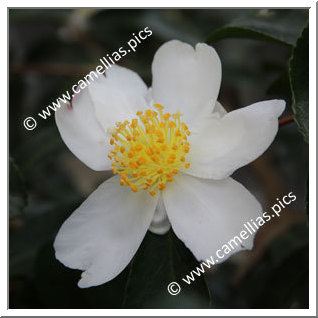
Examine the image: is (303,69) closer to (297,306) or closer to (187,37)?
(297,306)

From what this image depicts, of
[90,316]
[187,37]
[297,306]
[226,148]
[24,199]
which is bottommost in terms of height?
[297,306]

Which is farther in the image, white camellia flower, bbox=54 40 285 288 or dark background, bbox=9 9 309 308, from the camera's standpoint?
dark background, bbox=9 9 309 308

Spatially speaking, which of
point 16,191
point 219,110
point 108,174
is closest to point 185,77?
point 219,110

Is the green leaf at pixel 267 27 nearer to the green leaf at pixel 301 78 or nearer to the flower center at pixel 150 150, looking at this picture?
the green leaf at pixel 301 78

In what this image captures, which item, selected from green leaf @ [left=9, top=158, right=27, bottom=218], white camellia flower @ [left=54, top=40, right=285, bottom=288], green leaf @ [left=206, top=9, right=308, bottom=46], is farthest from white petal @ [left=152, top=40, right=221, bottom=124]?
green leaf @ [left=9, top=158, right=27, bottom=218]

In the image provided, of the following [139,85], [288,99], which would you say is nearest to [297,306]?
[288,99]

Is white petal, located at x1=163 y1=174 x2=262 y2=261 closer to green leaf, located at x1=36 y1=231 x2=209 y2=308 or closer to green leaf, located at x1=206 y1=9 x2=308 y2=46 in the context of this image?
green leaf, located at x1=36 y1=231 x2=209 y2=308

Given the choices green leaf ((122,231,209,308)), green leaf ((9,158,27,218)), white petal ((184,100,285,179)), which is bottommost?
green leaf ((122,231,209,308))

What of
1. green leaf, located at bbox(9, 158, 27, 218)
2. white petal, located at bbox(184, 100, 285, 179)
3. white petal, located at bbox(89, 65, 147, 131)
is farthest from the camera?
green leaf, located at bbox(9, 158, 27, 218)
